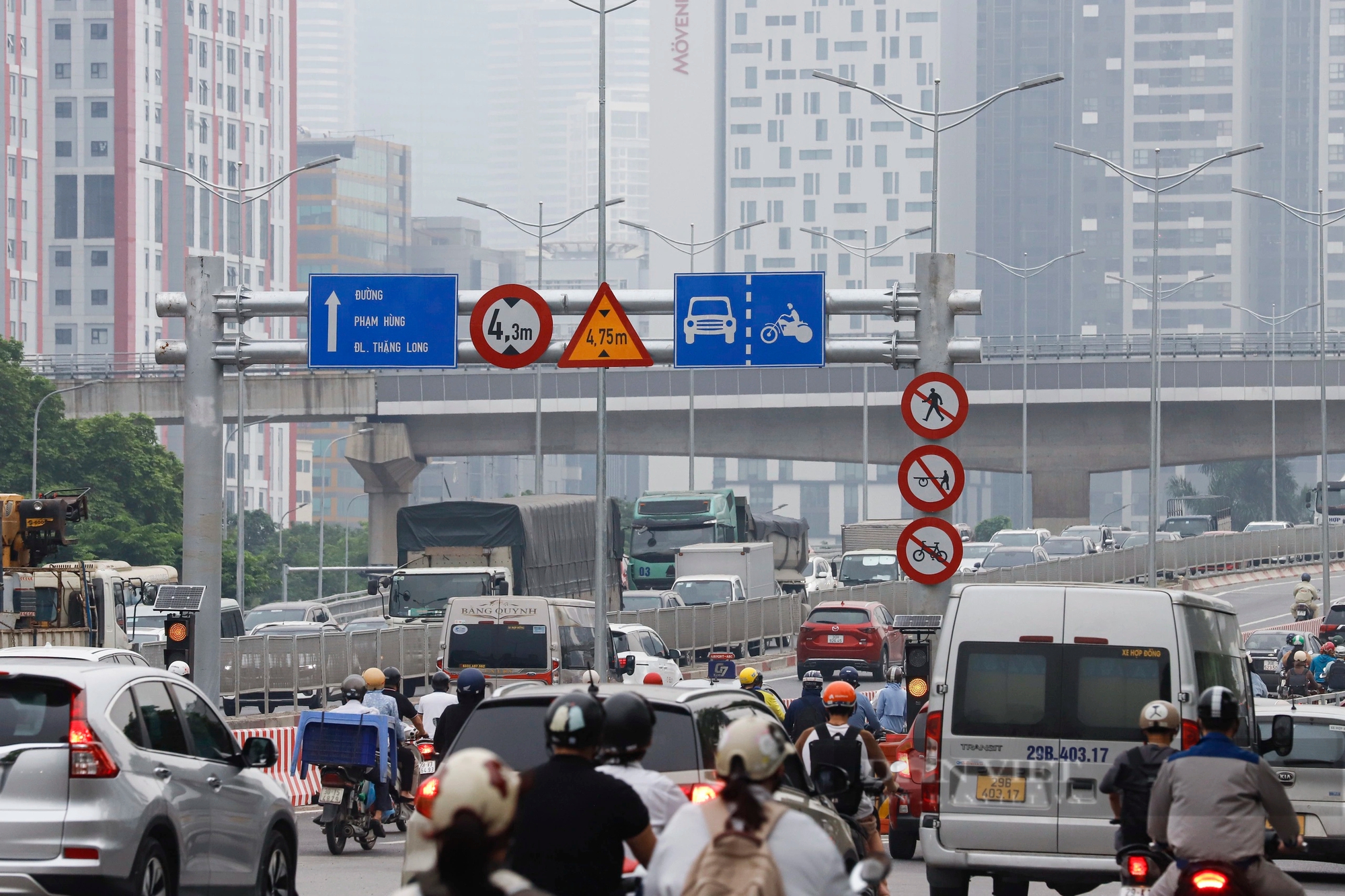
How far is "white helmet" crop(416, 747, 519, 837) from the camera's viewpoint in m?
4.30

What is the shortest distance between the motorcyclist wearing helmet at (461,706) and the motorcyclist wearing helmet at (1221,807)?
7073 millimetres

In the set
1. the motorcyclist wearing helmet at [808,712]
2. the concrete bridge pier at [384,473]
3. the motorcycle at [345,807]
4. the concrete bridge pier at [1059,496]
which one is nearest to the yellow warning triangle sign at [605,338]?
the motorcyclist wearing helmet at [808,712]

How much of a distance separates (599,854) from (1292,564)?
220 ft

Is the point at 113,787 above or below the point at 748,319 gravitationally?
below

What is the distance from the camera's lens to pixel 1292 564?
69438 millimetres

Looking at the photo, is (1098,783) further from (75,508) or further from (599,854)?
(75,508)

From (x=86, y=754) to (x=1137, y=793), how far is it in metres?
5.04

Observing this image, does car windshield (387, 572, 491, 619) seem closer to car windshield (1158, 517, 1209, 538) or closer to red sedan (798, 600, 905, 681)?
red sedan (798, 600, 905, 681)

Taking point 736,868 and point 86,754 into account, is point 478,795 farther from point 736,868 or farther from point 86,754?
point 86,754

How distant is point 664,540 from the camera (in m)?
54.9

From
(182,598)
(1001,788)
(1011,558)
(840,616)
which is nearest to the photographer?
(1001,788)

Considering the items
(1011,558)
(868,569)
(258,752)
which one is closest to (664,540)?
(868,569)

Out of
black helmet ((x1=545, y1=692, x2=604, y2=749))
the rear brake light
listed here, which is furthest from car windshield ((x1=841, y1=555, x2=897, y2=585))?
black helmet ((x1=545, y1=692, x2=604, y2=749))

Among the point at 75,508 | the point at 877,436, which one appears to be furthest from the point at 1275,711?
the point at 877,436
